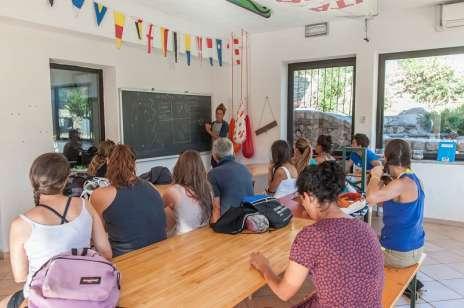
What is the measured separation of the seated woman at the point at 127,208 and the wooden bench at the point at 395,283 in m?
1.24

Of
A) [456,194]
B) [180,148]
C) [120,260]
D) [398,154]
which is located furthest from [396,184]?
[180,148]

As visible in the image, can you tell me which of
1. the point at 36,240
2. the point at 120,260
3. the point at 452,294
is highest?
the point at 36,240

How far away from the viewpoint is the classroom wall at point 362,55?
4598mm

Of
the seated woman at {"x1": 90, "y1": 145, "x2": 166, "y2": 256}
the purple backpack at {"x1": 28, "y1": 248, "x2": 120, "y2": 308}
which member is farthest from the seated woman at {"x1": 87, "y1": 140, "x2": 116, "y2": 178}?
the purple backpack at {"x1": 28, "y1": 248, "x2": 120, "y2": 308}

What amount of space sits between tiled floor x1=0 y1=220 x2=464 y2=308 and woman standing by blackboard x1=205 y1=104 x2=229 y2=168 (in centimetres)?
309

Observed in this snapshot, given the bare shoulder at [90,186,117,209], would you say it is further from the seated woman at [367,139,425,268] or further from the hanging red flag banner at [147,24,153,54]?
the hanging red flag banner at [147,24,153,54]

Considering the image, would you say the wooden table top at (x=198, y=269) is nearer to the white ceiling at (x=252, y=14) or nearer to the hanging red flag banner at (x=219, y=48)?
the white ceiling at (x=252, y=14)

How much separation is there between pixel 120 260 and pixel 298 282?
2.73 feet

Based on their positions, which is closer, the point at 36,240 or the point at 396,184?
the point at 36,240

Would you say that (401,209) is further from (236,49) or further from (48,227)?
(236,49)

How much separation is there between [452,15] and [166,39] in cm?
334

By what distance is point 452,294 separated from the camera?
2.92 metres

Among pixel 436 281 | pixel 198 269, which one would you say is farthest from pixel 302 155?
pixel 198 269

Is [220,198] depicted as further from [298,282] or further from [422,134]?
[422,134]
